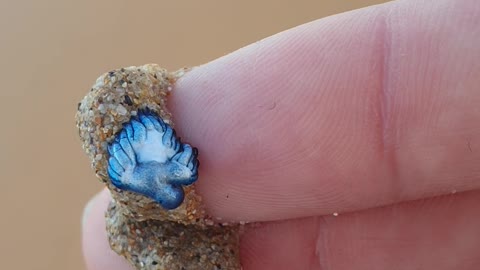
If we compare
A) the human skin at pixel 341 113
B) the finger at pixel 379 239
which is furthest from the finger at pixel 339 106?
the finger at pixel 379 239

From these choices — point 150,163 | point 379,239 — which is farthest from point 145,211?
point 379,239

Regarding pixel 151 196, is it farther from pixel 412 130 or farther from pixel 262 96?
pixel 412 130

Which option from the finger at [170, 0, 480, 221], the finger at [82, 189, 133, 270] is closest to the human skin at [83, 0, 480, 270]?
the finger at [170, 0, 480, 221]

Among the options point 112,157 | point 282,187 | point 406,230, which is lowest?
point 406,230

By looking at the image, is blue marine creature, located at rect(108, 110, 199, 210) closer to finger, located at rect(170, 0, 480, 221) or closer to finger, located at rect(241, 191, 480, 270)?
finger, located at rect(170, 0, 480, 221)

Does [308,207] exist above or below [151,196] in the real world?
below

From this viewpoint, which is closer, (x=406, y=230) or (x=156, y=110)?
(x=156, y=110)

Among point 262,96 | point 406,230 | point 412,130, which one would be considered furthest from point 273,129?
point 406,230
